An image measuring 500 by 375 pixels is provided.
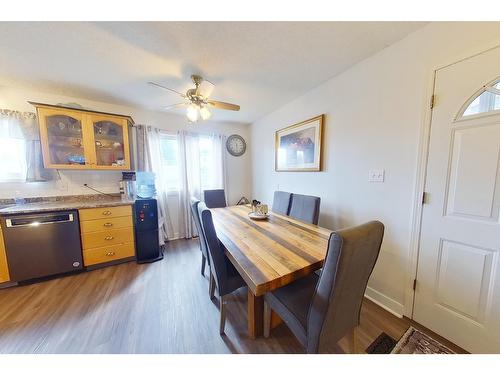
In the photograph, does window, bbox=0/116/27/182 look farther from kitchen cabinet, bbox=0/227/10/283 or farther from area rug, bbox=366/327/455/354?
area rug, bbox=366/327/455/354

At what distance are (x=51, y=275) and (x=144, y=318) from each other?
1.51 m

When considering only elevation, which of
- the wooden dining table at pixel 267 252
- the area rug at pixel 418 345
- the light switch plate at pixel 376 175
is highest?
the light switch plate at pixel 376 175

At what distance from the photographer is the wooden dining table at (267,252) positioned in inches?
34.5

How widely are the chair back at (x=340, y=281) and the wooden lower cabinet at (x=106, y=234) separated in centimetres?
244

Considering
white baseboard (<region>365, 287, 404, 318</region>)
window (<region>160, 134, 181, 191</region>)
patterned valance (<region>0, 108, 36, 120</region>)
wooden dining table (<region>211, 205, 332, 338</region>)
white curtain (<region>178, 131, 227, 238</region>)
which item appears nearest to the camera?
wooden dining table (<region>211, 205, 332, 338</region>)

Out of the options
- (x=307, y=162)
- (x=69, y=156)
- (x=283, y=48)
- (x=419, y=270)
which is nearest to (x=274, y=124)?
(x=307, y=162)

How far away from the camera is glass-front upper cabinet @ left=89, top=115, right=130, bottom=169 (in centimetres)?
233

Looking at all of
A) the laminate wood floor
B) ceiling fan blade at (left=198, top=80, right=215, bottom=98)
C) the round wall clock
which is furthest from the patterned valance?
the round wall clock

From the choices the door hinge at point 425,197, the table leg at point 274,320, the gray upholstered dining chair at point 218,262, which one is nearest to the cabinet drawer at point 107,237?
the gray upholstered dining chair at point 218,262

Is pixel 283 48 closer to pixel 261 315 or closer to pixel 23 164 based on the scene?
pixel 261 315

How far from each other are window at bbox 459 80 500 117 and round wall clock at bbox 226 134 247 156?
9.88ft

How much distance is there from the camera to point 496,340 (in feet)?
3.43

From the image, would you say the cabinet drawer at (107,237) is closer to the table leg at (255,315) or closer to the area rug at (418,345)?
the table leg at (255,315)

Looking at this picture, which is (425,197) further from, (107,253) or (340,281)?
(107,253)
